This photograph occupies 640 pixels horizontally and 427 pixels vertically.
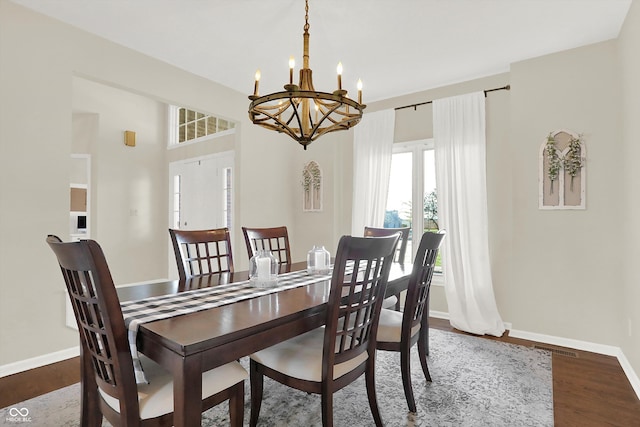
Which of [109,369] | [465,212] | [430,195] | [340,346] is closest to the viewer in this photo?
[109,369]

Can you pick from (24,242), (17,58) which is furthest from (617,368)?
(17,58)

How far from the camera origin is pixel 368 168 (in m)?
4.24

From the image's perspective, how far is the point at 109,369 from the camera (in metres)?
1.26

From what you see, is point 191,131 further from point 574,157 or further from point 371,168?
point 574,157

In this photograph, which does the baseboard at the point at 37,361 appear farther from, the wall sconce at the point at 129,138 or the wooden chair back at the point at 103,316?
the wall sconce at the point at 129,138

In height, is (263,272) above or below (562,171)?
below

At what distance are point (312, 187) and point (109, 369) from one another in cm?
369

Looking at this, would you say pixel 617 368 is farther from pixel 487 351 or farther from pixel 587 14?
pixel 587 14

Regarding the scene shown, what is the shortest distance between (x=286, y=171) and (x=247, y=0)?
103 inches

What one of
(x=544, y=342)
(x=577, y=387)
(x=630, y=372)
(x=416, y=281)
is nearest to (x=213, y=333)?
(x=416, y=281)

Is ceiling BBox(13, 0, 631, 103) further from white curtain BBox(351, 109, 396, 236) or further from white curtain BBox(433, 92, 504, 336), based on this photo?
white curtain BBox(351, 109, 396, 236)

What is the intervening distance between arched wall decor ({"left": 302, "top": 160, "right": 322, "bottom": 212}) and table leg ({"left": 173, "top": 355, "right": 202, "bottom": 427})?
3629 mm

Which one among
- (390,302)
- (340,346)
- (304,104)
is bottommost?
(390,302)

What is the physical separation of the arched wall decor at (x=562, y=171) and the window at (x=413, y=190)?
1.08 metres
